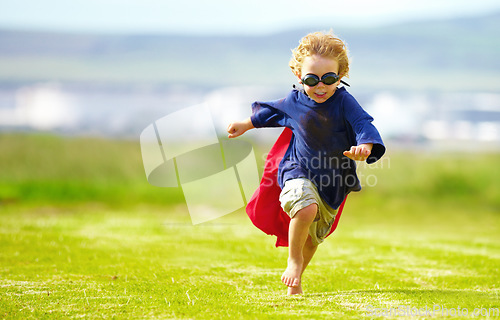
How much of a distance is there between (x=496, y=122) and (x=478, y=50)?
94.6ft

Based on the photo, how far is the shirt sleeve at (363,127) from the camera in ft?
12.7

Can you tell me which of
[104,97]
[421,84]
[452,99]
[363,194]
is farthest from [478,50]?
[363,194]

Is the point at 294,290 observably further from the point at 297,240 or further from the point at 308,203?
the point at 308,203

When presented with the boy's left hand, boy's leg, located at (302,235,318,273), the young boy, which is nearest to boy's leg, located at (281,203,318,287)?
the young boy

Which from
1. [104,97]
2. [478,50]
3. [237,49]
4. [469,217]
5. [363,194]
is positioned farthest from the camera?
[237,49]

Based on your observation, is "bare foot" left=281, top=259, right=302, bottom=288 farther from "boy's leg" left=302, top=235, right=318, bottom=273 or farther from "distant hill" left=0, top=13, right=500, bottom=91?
"distant hill" left=0, top=13, right=500, bottom=91

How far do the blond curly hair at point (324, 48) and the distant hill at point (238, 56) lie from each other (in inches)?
1961

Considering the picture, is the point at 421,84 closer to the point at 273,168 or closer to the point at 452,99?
the point at 452,99

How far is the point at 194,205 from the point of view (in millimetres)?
11695

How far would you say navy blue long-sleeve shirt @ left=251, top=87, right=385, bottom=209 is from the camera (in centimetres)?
419

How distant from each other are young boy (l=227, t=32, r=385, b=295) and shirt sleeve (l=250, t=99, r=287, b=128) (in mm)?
79

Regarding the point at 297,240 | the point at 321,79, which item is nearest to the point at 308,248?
the point at 297,240

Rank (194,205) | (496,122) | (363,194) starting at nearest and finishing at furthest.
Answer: (194,205) < (363,194) < (496,122)

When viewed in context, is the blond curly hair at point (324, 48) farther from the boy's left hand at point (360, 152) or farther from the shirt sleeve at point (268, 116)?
the boy's left hand at point (360, 152)
